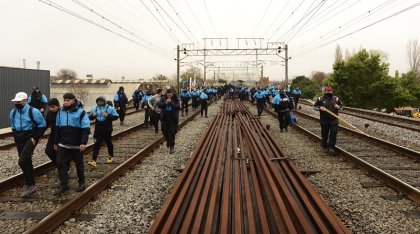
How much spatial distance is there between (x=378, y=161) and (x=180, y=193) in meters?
5.90

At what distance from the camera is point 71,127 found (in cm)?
A: 652

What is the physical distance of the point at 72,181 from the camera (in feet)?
24.3

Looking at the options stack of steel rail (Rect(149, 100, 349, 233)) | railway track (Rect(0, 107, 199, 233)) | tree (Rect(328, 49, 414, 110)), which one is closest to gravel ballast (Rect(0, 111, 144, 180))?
railway track (Rect(0, 107, 199, 233))

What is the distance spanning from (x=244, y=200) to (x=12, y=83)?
65.9ft

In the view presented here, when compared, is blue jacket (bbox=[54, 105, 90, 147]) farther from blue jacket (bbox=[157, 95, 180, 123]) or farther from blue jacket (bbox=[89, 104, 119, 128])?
blue jacket (bbox=[157, 95, 180, 123])

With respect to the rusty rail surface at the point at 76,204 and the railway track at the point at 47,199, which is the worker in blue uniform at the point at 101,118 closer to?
the railway track at the point at 47,199

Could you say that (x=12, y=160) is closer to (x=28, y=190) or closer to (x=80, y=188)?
(x=28, y=190)

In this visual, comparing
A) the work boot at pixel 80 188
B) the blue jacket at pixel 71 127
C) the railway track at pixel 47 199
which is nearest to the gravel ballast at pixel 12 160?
the railway track at pixel 47 199

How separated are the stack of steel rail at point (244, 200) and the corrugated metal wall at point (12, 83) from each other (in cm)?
1636

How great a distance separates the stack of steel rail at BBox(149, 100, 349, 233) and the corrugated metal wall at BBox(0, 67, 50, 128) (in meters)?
16.4

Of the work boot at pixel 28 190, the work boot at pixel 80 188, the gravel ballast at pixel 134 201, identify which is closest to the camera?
the gravel ballast at pixel 134 201

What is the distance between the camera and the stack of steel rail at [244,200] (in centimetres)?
459

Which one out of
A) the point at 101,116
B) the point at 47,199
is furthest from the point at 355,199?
the point at 101,116

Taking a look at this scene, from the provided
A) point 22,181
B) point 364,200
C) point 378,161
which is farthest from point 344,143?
point 22,181
